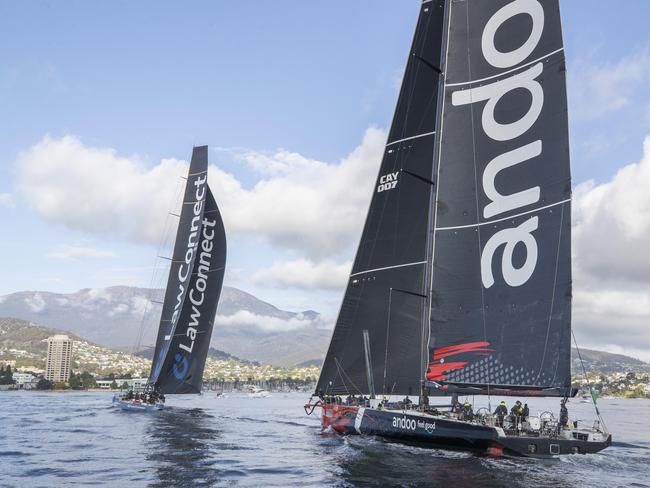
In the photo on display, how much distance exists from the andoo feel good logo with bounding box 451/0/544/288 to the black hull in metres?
5.36

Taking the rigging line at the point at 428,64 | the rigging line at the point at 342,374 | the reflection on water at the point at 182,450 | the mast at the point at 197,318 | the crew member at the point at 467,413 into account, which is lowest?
the reflection on water at the point at 182,450

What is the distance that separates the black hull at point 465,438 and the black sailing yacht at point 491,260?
43 millimetres

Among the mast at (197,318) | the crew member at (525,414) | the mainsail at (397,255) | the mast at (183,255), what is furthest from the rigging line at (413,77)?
the mast at (183,255)

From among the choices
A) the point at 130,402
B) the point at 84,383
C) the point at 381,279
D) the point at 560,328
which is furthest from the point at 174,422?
the point at 84,383

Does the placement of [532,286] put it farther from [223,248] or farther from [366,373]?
[223,248]

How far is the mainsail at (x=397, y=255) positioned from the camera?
90.2ft

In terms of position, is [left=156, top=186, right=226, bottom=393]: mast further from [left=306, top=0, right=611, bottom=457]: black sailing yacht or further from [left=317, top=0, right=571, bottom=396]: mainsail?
[left=317, top=0, right=571, bottom=396]: mainsail

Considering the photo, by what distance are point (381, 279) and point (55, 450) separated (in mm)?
15824

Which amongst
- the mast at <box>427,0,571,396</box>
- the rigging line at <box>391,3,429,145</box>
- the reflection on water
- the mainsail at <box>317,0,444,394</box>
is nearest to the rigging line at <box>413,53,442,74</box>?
the mainsail at <box>317,0,444,394</box>

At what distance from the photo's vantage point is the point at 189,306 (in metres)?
49.3

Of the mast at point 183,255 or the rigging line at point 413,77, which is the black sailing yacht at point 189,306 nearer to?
the mast at point 183,255

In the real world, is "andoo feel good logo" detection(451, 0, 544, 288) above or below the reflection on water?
above

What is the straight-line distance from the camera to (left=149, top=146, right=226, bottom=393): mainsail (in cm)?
4906

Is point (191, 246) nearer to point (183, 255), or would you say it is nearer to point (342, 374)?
point (183, 255)
